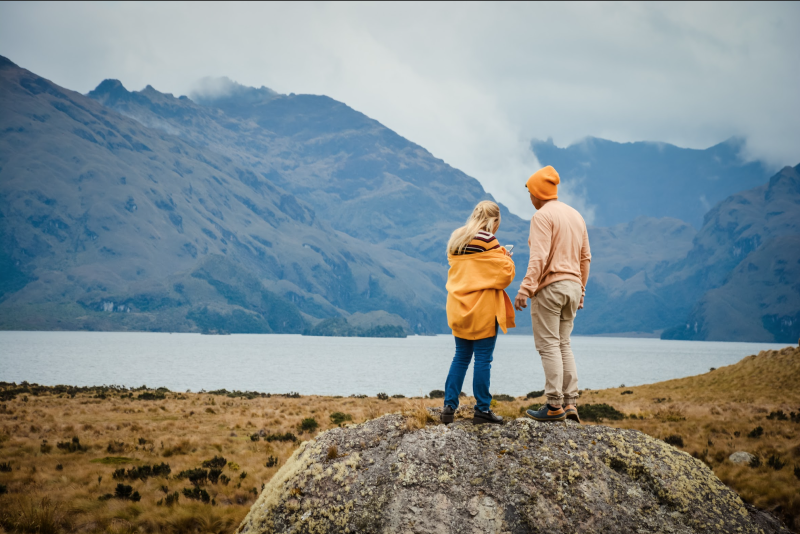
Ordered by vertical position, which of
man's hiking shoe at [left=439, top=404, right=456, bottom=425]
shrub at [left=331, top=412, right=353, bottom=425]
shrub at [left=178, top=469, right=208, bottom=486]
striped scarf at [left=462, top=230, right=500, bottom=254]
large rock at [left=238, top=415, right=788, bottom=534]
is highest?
striped scarf at [left=462, top=230, right=500, bottom=254]

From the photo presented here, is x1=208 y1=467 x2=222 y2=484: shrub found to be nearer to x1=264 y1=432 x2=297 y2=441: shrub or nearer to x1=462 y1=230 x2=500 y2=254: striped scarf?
x1=264 y1=432 x2=297 y2=441: shrub

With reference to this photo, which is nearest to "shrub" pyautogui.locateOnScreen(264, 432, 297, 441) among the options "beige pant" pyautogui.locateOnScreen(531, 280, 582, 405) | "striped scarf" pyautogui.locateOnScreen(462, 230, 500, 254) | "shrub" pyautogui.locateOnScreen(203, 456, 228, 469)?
"shrub" pyautogui.locateOnScreen(203, 456, 228, 469)

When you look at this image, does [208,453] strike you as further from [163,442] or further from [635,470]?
[635,470]

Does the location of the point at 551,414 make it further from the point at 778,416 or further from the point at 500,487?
the point at 778,416

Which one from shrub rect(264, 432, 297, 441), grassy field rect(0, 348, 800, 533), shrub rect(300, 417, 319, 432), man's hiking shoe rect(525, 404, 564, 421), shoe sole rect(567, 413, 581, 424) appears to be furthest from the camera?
shrub rect(300, 417, 319, 432)

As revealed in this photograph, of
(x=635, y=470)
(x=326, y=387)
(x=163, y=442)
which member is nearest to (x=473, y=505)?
(x=635, y=470)

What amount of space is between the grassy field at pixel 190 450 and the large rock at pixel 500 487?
0.86m

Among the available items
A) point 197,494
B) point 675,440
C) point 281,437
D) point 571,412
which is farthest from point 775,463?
point 281,437

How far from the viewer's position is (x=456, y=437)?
657cm

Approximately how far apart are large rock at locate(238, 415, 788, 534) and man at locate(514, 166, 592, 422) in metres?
0.44

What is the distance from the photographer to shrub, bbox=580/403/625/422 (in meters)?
20.3

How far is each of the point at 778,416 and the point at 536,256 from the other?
1794 cm

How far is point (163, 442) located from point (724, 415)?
65.0ft

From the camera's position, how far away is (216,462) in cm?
1344
